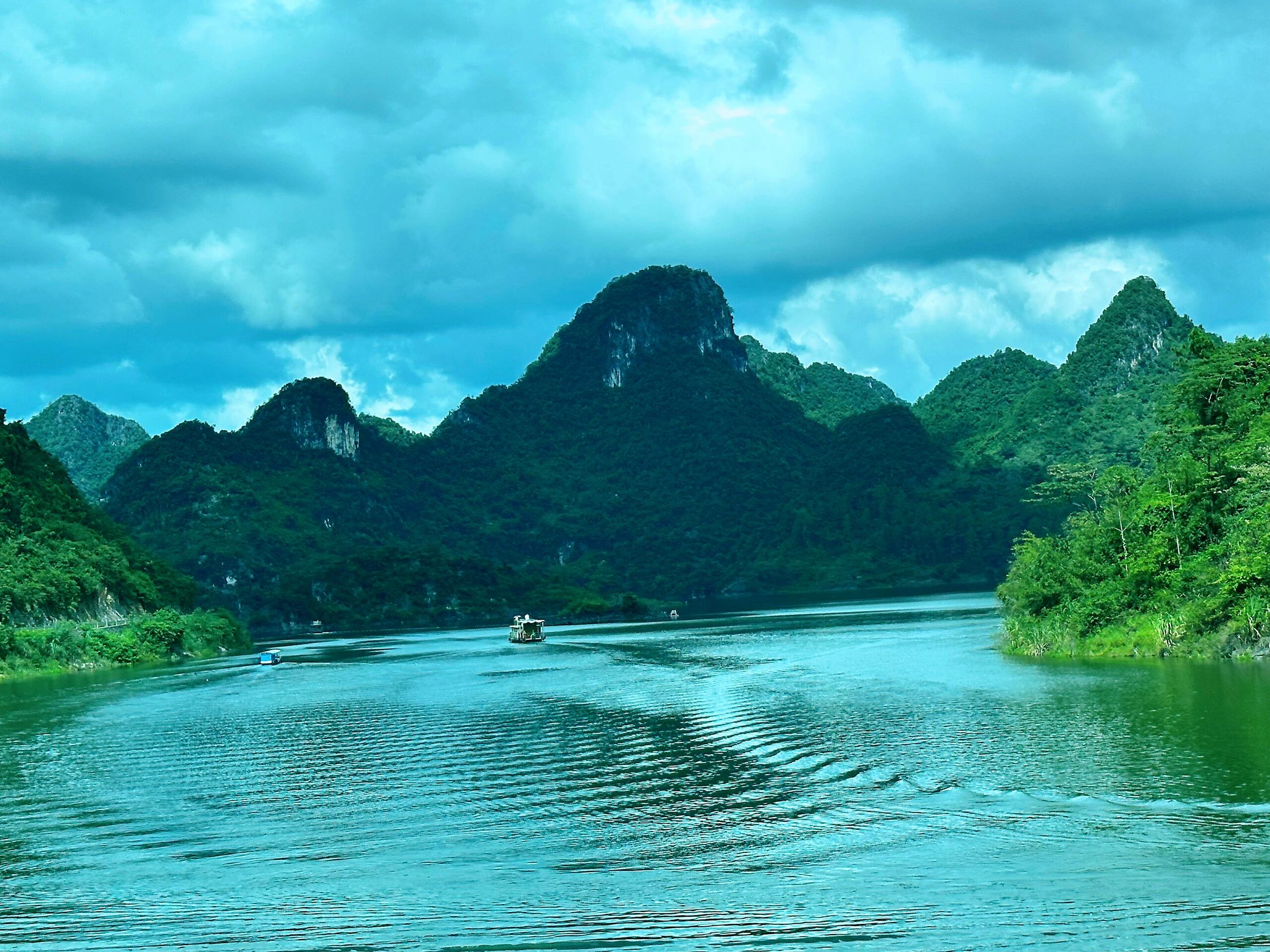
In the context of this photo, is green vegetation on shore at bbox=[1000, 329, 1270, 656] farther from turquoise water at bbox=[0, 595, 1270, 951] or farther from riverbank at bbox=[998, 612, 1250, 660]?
turquoise water at bbox=[0, 595, 1270, 951]

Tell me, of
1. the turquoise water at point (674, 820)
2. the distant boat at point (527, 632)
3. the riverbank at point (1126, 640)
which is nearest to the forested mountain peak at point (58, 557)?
the distant boat at point (527, 632)

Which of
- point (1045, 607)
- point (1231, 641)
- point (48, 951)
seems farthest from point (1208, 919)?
point (1045, 607)

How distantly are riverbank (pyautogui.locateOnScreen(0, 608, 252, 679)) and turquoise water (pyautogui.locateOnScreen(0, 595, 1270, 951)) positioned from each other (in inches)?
1323

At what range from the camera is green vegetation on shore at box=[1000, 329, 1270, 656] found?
163 feet

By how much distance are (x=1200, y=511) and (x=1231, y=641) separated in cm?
906

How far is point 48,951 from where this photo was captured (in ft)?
56.3

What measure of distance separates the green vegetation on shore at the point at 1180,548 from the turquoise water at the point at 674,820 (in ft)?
12.0

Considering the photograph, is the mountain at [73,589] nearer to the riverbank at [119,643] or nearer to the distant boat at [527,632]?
the riverbank at [119,643]

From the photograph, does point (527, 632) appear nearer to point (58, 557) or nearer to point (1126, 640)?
point (58, 557)

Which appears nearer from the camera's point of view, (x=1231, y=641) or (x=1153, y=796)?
(x=1153, y=796)

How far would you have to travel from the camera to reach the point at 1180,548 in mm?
55438

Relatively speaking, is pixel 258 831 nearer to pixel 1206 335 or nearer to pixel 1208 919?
pixel 1208 919

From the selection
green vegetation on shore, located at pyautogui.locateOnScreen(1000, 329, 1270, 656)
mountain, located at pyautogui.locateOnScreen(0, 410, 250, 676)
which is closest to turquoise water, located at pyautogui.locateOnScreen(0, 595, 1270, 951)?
green vegetation on shore, located at pyautogui.locateOnScreen(1000, 329, 1270, 656)

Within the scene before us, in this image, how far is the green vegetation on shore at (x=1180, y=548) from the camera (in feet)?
163
